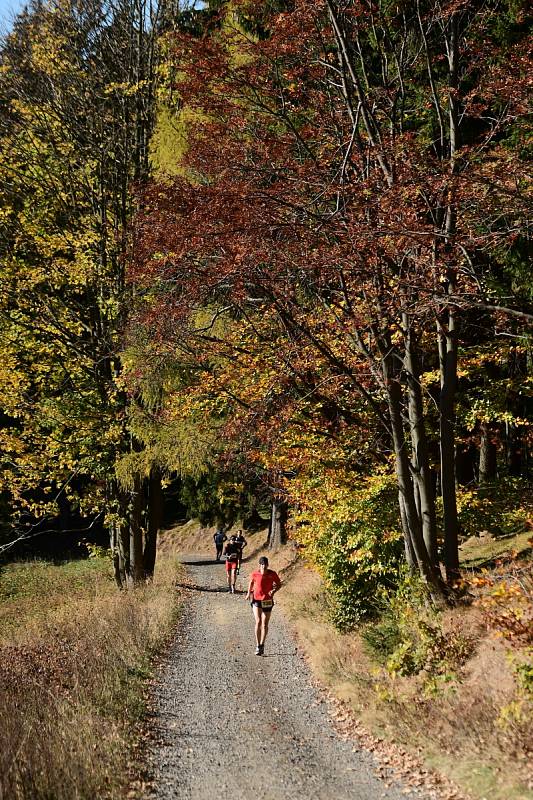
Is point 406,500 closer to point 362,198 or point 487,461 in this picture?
point 362,198

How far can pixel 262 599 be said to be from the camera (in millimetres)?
10539

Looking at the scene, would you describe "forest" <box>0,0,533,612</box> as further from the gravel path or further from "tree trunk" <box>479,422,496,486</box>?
the gravel path

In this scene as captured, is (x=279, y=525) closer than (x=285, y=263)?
No

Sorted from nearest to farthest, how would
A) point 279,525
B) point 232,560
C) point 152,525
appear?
point 232,560 < point 152,525 < point 279,525

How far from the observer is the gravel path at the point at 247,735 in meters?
5.52

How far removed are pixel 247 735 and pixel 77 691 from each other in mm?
2105

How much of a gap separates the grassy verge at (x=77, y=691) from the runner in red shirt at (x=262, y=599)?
1682mm

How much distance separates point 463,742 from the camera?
5.66 m

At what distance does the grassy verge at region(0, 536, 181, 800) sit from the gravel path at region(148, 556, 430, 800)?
1.38 feet

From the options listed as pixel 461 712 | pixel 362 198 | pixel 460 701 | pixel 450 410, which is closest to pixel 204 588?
pixel 450 410

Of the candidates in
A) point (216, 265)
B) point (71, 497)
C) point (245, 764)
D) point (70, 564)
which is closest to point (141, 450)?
point (71, 497)

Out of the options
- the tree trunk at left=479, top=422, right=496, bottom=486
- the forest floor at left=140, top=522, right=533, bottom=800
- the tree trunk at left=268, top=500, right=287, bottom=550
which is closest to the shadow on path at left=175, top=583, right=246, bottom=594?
the tree trunk at left=268, top=500, right=287, bottom=550

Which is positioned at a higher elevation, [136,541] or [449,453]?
[449,453]

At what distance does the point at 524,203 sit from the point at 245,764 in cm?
626
